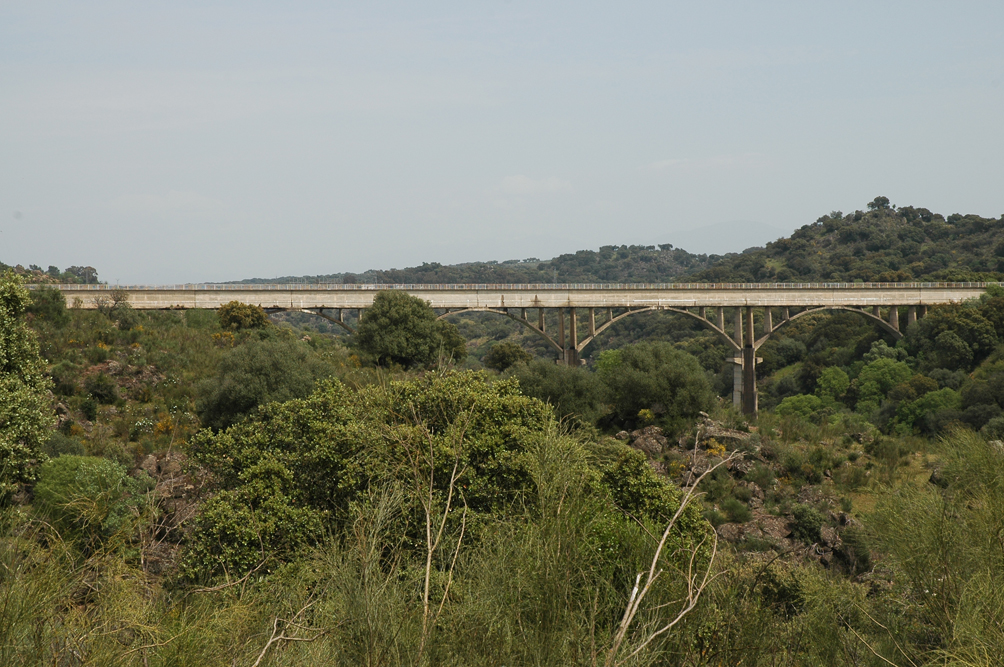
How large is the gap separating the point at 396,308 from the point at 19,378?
18.2 metres

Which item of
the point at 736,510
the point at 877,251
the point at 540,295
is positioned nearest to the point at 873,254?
the point at 877,251

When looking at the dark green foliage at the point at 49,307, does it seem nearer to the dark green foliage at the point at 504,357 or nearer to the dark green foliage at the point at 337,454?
the dark green foliage at the point at 337,454

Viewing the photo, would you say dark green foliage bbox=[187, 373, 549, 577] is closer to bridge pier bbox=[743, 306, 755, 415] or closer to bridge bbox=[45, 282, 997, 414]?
bridge bbox=[45, 282, 997, 414]

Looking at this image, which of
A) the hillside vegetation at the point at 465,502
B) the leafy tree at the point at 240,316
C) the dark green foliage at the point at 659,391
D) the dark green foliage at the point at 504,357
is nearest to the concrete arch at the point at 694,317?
the dark green foliage at the point at 504,357

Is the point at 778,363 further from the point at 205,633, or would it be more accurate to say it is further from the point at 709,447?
the point at 205,633

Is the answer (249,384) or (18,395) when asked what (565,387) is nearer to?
(249,384)

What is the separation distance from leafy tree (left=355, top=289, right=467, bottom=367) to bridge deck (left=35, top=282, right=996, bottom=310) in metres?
2.96

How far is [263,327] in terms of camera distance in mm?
33969

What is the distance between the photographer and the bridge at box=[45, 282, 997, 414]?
36031 millimetres

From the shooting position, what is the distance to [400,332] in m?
32.8

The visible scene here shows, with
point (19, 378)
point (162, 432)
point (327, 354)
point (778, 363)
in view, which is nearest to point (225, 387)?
point (162, 432)

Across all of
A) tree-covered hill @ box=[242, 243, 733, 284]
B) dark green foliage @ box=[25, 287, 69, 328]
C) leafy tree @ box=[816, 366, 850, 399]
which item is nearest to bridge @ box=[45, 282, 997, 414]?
dark green foliage @ box=[25, 287, 69, 328]

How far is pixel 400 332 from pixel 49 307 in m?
13.7

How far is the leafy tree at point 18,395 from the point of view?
14930 mm
